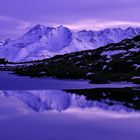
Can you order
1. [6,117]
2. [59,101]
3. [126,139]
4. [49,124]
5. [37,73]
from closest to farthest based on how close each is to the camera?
1. [126,139]
2. [49,124]
3. [6,117]
4. [59,101]
5. [37,73]

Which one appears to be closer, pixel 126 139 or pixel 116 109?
pixel 126 139

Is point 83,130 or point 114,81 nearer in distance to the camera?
point 83,130

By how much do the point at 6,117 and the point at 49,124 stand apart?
16.5 feet

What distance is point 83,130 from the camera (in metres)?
28.4

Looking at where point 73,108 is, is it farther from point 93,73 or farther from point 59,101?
point 93,73

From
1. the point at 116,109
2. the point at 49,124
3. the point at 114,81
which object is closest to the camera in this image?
the point at 49,124

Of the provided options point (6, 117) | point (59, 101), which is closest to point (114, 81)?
point (59, 101)

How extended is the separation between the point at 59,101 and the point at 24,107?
7339 millimetres

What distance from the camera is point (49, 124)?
102 feet

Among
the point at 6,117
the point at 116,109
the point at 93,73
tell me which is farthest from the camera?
the point at 93,73

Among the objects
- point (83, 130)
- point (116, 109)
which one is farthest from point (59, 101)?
point (83, 130)

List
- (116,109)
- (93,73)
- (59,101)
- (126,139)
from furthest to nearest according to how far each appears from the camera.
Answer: (93,73), (59,101), (116,109), (126,139)

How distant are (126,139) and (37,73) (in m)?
105

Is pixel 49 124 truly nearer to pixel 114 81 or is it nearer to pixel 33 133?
pixel 33 133
